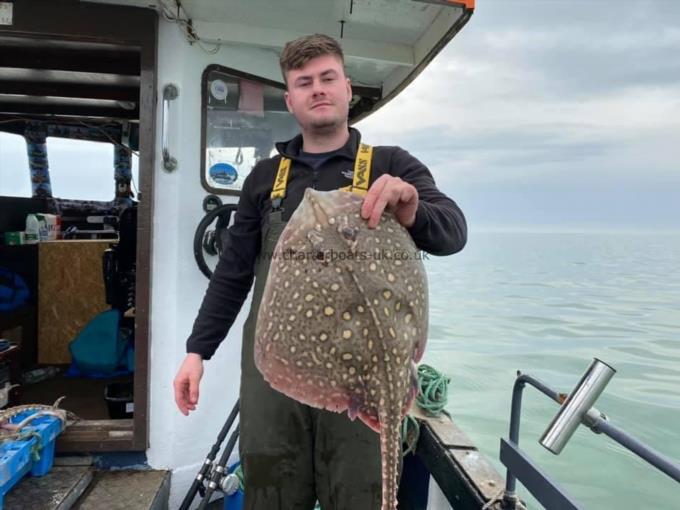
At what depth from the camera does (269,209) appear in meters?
1.93

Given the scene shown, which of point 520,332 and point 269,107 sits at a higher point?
point 269,107

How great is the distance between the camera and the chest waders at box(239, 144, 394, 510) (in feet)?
5.91

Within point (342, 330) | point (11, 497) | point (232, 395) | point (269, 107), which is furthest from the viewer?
point (269, 107)

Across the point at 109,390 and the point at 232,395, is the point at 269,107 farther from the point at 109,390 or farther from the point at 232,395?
the point at 109,390

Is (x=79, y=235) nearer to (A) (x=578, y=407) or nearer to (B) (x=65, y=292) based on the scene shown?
(B) (x=65, y=292)

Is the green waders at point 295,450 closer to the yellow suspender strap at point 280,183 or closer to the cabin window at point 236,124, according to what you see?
the yellow suspender strap at point 280,183

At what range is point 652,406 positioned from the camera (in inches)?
301

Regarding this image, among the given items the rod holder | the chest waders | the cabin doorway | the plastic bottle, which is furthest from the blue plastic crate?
the plastic bottle

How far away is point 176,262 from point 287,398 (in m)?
1.85

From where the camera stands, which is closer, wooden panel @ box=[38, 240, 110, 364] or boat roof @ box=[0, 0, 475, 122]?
boat roof @ box=[0, 0, 475, 122]

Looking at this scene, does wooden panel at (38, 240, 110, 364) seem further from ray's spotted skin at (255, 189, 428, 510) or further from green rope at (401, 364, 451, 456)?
ray's spotted skin at (255, 189, 428, 510)

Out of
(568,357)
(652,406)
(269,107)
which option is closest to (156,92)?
(269,107)

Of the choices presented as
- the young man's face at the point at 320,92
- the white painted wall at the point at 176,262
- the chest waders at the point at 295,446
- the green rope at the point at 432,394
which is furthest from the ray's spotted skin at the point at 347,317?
the white painted wall at the point at 176,262

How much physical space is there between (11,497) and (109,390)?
1.16 m
